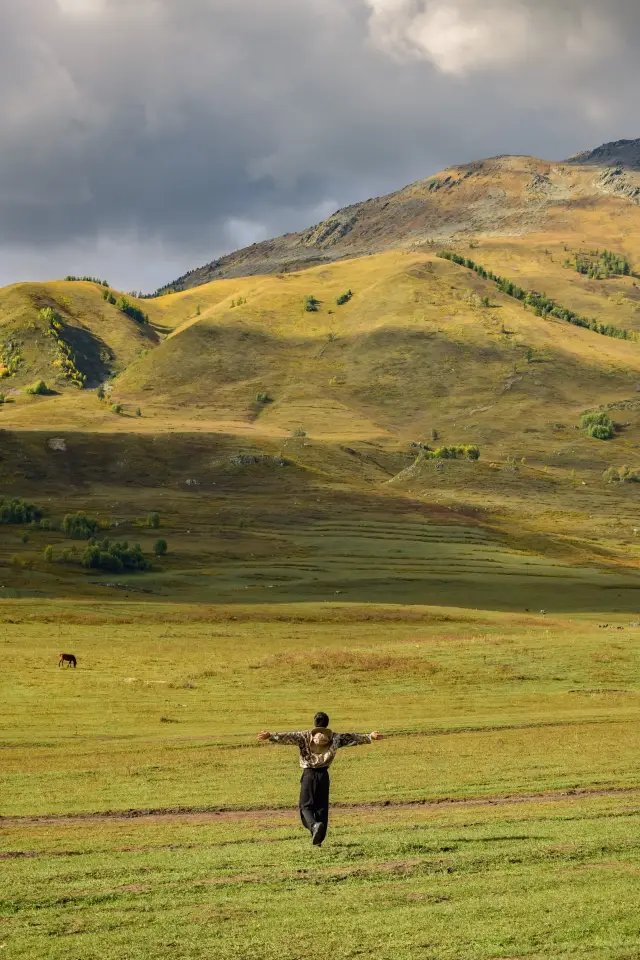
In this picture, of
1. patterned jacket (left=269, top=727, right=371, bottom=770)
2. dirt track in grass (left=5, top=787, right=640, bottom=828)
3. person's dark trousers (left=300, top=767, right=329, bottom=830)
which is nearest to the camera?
patterned jacket (left=269, top=727, right=371, bottom=770)

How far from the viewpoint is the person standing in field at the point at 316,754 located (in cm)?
2184

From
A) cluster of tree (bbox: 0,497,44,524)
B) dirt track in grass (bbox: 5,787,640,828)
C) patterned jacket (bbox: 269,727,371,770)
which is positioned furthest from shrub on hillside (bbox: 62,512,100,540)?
patterned jacket (bbox: 269,727,371,770)

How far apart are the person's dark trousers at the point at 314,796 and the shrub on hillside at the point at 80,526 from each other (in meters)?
157

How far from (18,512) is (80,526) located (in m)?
14.8

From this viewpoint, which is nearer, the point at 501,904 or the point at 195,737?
the point at 501,904

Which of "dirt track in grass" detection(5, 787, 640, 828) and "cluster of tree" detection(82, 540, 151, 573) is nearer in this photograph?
"dirt track in grass" detection(5, 787, 640, 828)

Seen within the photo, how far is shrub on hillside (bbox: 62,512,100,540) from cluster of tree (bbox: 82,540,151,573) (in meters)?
22.9

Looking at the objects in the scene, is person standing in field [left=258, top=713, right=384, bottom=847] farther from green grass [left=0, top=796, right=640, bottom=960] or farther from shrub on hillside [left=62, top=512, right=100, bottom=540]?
shrub on hillside [left=62, top=512, right=100, bottom=540]

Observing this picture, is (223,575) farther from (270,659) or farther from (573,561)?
(270,659)

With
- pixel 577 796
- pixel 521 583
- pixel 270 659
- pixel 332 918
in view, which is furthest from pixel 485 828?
pixel 521 583

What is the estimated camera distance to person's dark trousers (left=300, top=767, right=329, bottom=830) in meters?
22.0

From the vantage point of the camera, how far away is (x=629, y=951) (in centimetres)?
1638

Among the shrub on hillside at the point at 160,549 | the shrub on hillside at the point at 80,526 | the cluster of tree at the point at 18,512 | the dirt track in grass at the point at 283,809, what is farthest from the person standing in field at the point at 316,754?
the cluster of tree at the point at 18,512

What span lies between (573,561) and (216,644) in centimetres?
9140
